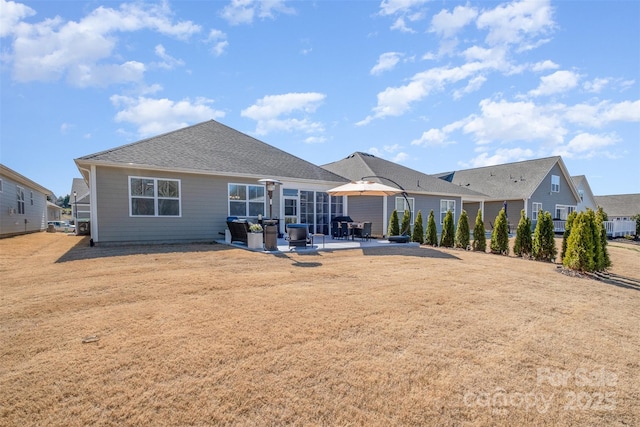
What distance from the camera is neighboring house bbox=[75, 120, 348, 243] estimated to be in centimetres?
995

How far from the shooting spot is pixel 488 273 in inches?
264

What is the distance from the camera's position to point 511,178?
24.4m

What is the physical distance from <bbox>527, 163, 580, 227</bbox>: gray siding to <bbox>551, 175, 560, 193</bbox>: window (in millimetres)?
252

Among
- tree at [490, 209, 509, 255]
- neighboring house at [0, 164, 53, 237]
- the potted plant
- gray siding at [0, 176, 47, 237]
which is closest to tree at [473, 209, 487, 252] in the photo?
tree at [490, 209, 509, 255]

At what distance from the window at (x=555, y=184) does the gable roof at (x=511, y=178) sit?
39.1 inches

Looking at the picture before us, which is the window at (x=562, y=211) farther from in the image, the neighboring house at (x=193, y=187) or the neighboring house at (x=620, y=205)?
the neighboring house at (x=193, y=187)

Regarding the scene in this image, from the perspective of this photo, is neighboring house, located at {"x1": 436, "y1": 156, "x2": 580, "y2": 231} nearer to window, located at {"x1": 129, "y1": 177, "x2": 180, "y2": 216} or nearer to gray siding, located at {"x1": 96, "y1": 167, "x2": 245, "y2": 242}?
gray siding, located at {"x1": 96, "y1": 167, "x2": 245, "y2": 242}

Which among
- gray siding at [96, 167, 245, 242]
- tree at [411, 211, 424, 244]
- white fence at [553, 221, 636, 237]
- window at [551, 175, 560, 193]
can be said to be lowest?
white fence at [553, 221, 636, 237]

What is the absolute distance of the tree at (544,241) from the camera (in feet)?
29.6

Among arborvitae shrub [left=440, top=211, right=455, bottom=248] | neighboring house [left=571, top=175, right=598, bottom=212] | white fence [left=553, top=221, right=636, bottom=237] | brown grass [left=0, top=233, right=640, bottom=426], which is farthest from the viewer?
neighboring house [left=571, top=175, right=598, bottom=212]

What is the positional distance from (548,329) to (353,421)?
10.2 feet

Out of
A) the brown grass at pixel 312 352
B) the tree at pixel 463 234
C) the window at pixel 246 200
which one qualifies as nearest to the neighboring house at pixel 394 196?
the tree at pixel 463 234

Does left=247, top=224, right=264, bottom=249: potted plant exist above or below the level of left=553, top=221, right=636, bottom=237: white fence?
above

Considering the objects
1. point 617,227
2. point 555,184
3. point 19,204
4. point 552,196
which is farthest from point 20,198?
point 617,227
